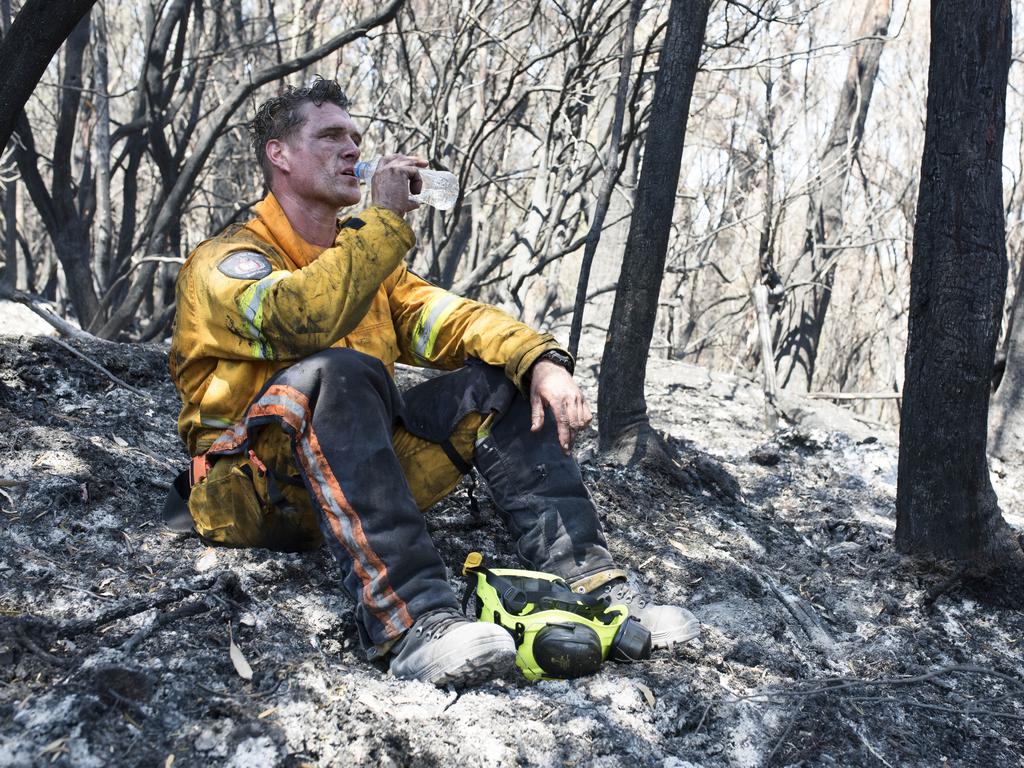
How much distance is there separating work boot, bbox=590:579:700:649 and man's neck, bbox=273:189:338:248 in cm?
138

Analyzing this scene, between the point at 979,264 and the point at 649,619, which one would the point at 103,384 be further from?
the point at 979,264

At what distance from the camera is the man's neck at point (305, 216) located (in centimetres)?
296

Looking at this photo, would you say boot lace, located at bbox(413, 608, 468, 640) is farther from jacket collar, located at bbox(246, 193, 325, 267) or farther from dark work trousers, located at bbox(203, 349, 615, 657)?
jacket collar, located at bbox(246, 193, 325, 267)

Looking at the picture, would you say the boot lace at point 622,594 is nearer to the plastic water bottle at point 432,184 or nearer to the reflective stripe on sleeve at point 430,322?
the reflective stripe on sleeve at point 430,322

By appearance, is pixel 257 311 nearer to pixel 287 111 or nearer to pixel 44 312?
pixel 287 111

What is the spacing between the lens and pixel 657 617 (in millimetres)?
2639

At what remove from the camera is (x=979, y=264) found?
3330mm

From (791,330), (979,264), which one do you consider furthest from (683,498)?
(791,330)

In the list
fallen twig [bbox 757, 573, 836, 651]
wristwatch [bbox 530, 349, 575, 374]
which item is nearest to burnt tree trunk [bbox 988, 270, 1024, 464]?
fallen twig [bbox 757, 573, 836, 651]

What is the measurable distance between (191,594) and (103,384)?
2055 millimetres

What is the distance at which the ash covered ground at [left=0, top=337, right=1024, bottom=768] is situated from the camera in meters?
1.98

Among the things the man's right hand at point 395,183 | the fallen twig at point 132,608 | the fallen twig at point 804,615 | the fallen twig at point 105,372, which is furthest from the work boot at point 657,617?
the fallen twig at point 105,372

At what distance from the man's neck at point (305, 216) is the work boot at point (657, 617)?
4.51 feet

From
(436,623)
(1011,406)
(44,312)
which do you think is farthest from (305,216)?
(1011,406)
